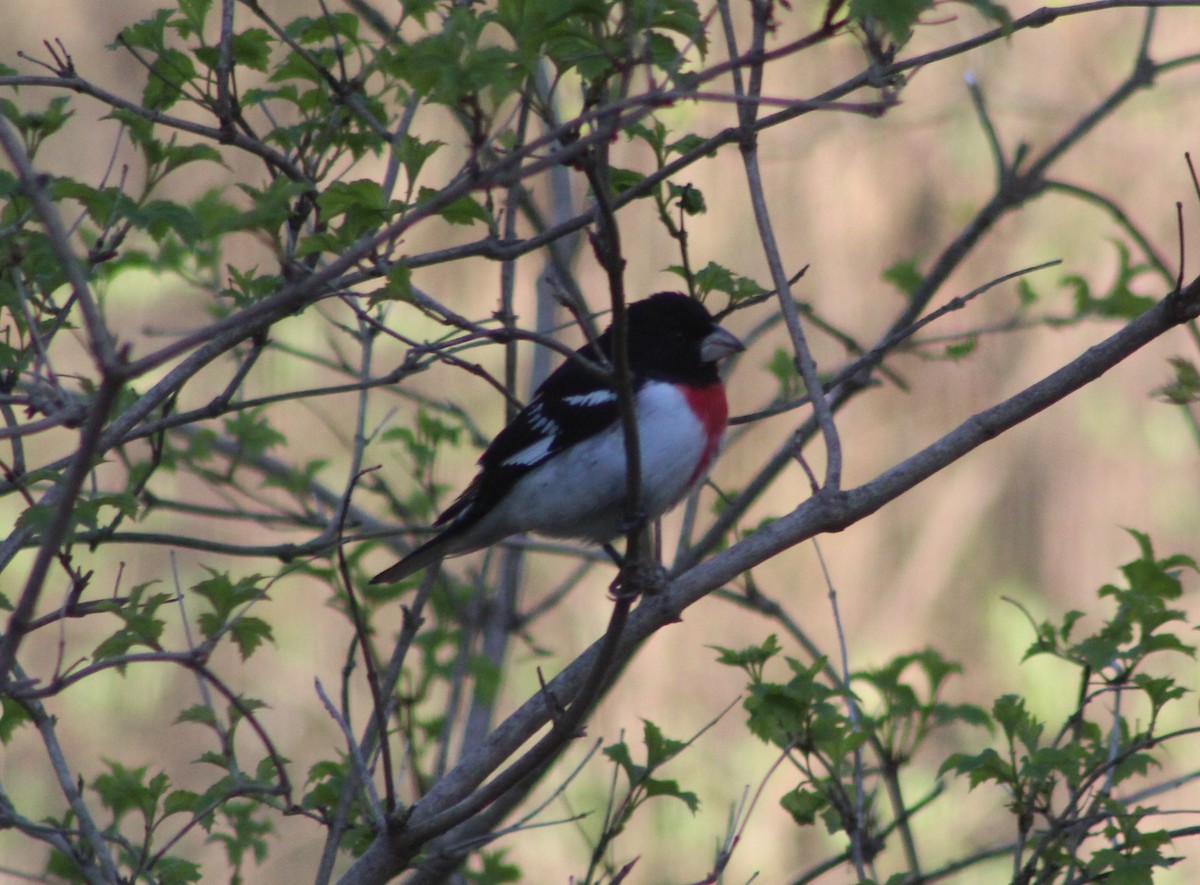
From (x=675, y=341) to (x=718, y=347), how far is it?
0.12 metres

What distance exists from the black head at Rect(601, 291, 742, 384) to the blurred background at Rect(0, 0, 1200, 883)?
220cm

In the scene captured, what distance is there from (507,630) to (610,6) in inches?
94.5

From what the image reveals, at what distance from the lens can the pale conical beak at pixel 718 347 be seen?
3.29m

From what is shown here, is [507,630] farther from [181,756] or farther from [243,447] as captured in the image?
[181,756]

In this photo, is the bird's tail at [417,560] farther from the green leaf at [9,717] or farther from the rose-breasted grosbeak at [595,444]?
the green leaf at [9,717]

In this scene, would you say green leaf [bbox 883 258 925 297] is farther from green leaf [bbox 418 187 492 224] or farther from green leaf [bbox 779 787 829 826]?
green leaf [bbox 418 187 492 224]

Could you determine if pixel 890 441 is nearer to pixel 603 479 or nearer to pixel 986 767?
pixel 603 479

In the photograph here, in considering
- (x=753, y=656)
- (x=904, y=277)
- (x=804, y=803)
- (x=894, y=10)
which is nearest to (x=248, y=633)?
(x=753, y=656)

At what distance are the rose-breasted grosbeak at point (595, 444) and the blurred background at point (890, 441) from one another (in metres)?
2.25

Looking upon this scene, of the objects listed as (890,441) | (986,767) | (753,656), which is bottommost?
(986,767)

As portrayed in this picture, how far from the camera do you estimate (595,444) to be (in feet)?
10.5

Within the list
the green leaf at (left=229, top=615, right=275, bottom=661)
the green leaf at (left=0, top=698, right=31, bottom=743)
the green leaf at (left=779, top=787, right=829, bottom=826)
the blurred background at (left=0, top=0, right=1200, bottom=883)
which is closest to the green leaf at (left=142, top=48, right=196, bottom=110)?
the green leaf at (left=229, top=615, right=275, bottom=661)

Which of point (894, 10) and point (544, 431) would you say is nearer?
point (894, 10)

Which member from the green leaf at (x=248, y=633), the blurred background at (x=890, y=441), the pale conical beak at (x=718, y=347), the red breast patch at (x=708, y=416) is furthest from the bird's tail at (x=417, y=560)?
the blurred background at (x=890, y=441)
